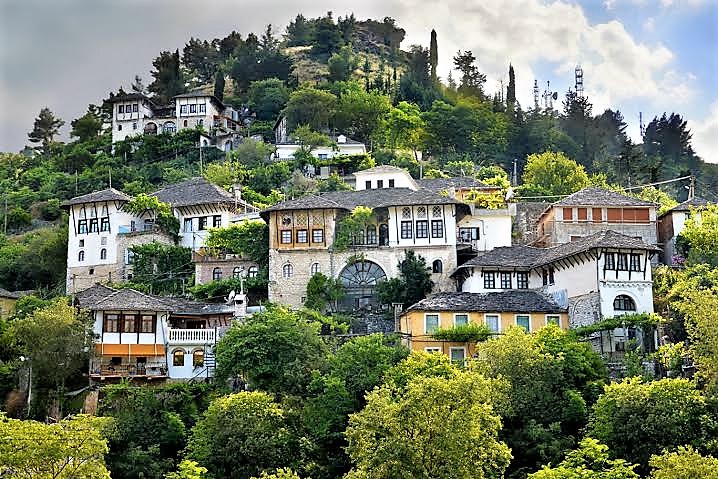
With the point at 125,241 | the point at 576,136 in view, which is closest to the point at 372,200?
the point at 125,241

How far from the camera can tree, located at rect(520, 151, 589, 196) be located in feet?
271

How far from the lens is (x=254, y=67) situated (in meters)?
A: 124

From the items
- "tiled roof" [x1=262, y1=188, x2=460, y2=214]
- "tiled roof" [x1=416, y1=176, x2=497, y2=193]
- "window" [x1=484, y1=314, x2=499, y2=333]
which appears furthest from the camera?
"tiled roof" [x1=416, y1=176, x2=497, y2=193]

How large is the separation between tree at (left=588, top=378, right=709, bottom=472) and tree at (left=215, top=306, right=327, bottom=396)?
13.2 metres

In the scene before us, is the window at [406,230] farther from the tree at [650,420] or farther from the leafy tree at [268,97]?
the leafy tree at [268,97]

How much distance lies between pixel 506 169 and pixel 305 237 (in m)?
45.8

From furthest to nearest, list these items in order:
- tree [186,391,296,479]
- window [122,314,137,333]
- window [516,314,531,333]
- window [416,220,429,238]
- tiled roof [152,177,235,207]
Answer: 1. tiled roof [152,177,235,207]
2. window [416,220,429,238]
3. window [516,314,531,333]
4. window [122,314,137,333]
5. tree [186,391,296,479]

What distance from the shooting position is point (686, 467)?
106 ft

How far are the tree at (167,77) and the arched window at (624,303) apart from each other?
264 feet

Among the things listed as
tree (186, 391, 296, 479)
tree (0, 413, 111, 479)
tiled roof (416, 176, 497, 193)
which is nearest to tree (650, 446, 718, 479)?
tree (186, 391, 296, 479)

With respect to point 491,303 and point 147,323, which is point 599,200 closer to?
point 491,303

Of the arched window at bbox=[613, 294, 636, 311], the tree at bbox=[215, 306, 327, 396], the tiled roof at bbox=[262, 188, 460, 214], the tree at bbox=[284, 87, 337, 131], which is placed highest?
the tree at bbox=[284, 87, 337, 131]

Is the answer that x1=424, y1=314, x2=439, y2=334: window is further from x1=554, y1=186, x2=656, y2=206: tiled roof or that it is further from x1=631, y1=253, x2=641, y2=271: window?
x1=554, y1=186, x2=656, y2=206: tiled roof

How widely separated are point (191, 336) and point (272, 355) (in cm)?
787
